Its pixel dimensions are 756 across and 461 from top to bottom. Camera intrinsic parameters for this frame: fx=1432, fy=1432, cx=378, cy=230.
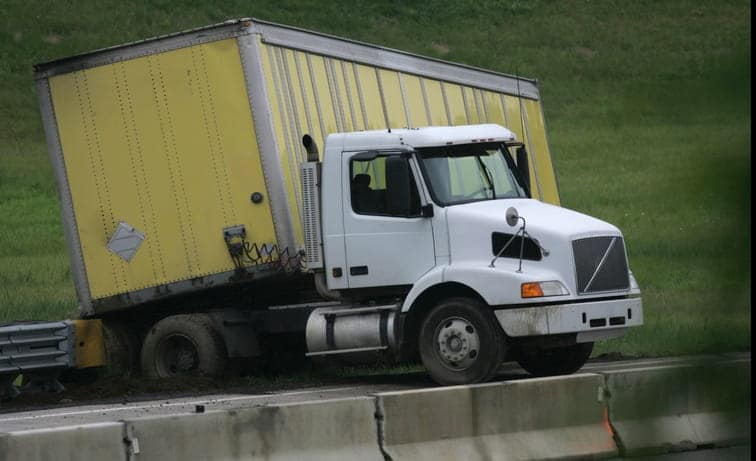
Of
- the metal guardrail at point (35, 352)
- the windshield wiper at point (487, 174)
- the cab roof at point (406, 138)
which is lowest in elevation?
the metal guardrail at point (35, 352)

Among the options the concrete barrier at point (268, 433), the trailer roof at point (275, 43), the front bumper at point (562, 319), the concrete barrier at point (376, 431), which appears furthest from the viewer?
the trailer roof at point (275, 43)

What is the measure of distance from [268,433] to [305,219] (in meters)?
4.61

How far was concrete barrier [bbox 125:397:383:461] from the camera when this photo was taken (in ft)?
28.1

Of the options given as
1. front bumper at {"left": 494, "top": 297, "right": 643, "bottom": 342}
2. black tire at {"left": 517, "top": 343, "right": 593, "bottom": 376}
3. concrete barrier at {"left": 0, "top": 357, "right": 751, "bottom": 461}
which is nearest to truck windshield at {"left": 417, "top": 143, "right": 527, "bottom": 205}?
front bumper at {"left": 494, "top": 297, "right": 643, "bottom": 342}

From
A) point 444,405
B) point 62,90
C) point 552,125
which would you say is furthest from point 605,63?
point 444,405

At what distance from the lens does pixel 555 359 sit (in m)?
→ 13.5

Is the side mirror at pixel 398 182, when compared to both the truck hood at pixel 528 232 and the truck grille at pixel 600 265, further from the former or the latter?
the truck grille at pixel 600 265

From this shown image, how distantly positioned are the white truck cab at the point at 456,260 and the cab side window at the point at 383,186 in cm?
1

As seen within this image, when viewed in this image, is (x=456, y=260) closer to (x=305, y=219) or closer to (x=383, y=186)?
(x=383, y=186)

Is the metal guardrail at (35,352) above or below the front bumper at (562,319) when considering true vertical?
above

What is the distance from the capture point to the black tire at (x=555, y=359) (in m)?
13.3

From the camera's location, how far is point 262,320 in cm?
1430

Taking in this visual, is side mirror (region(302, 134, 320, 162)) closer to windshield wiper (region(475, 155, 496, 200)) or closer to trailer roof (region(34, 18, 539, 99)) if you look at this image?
trailer roof (region(34, 18, 539, 99))

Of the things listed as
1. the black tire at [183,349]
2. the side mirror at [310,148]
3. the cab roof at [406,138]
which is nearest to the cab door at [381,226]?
the cab roof at [406,138]
